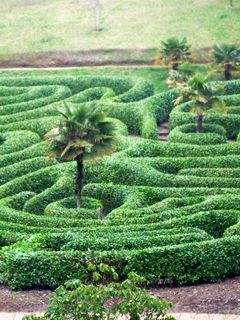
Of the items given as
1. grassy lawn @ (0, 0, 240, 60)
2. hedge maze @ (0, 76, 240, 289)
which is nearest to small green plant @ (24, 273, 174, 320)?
hedge maze @ (0, 76, 240, 289)

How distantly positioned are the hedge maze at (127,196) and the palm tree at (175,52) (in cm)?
445

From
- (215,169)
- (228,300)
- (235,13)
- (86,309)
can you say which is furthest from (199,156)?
(235,13)

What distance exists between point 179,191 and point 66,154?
5376 mm

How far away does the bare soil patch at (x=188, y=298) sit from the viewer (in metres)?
28.0

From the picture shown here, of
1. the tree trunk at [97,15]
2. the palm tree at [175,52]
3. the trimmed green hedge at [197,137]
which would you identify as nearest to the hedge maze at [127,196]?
the trimmed green hedge at [197,137]

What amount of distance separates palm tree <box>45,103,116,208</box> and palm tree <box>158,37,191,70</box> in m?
24.6

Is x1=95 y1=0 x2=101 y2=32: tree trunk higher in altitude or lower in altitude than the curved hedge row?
higher

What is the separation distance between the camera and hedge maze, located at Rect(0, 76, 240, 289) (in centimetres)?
3078

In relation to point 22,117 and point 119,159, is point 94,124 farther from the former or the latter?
point 22,117

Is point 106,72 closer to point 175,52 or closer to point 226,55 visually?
point 175,52

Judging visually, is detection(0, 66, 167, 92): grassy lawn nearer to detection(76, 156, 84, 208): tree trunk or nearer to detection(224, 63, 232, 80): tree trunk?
detection(224, 63, 232, 80): tree trunk

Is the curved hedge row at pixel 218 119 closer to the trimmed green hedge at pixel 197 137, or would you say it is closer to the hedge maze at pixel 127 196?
the hedge maze at pixel 127 196

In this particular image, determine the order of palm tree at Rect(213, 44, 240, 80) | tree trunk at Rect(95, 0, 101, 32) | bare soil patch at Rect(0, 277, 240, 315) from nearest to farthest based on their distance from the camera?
bare soil patch at Rect(0, 277, 240, 315), palm tree at Rect(213, 44, 240, 80), tree trunk at Rect(95, 0, 101, 32)

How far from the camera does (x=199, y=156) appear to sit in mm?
44875
